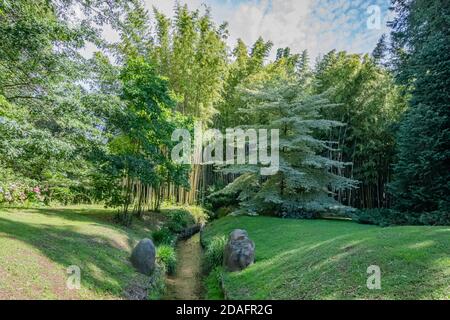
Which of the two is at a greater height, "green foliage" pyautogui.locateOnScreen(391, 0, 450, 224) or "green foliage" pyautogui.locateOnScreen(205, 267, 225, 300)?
"green foliage" pyautogui.locateOnScreen(391, 0, 450, 224)

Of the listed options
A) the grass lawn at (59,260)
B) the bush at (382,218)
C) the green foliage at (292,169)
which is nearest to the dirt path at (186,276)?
the grass lawn at (59,260)

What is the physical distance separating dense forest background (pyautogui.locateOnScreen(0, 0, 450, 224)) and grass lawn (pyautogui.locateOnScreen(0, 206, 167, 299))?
4.48 feet

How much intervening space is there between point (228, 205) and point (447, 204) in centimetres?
860

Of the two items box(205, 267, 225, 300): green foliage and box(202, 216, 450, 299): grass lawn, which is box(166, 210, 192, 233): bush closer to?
box(205, 267, 225, 300): green foliage

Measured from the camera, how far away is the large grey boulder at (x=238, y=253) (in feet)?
20.9

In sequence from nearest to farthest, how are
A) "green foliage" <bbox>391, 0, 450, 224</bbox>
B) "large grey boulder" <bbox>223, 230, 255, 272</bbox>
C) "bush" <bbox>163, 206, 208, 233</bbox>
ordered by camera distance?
"large grey boulder" <bbox>223, 230, 255, 272</bbox>
"green foliage" <bbox>391, 0, 450, 224</bbox>
"bush" <bbox>163, 206, 208, 233</bbox>

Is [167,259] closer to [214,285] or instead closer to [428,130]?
[214,285]

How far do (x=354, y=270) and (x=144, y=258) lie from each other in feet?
12.7

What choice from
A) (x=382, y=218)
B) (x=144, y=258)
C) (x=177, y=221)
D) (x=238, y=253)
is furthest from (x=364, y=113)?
(x=144, y=258)

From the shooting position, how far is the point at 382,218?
10.9m

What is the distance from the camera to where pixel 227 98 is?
18.1m

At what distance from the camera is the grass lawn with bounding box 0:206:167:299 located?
13.2 feet

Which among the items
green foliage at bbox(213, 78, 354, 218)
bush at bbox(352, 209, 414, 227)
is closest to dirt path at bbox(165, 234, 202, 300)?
green foliage at bbox(213, 78, 354, 218)
